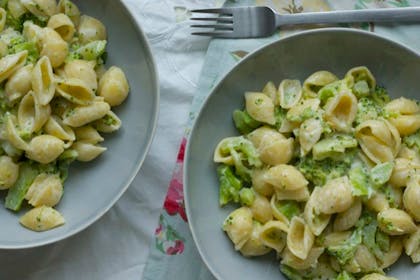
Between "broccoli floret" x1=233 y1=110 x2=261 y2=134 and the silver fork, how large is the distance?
0.54 ft

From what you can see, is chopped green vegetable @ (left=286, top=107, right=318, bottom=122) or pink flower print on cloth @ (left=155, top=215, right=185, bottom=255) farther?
pink flower print on cloth @ (left=155, top=215, right=185, bottom=255)

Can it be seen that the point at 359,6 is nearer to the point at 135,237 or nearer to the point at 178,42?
the point at 178,42

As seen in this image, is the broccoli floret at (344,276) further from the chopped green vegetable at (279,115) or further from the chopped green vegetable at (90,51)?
the chopped green vegetable at (90,51)

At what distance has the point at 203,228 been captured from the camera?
3.94 ft

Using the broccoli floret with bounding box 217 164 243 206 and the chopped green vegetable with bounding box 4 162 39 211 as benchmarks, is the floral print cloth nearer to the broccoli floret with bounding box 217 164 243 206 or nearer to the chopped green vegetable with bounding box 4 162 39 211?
the broccoli floret with bounding box 217 164 243 206

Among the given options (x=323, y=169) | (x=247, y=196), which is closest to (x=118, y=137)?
(x=247, y=196)

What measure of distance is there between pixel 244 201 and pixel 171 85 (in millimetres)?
295

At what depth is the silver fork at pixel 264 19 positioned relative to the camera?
1.26 metres

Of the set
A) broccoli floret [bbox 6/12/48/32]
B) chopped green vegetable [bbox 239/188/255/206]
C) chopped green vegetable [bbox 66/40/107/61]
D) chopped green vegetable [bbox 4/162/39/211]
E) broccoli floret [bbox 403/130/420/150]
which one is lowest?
chopped green vegetable [bbox 239/188/255/206]

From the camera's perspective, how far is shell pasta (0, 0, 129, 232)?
3.85 feet

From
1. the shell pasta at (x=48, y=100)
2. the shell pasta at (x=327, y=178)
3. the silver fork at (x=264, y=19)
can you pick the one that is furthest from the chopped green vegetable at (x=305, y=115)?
the shell pasta at (x=48, y=100)

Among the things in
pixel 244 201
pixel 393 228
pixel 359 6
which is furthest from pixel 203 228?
pixel 359 6

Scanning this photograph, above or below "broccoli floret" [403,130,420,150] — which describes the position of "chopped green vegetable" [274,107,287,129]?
above

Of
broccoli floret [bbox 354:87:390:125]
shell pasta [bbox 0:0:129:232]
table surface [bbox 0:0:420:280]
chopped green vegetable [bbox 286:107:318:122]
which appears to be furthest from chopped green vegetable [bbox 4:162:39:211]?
broccoli floret [bbox 354:87:390:125]
